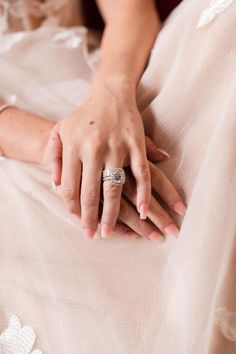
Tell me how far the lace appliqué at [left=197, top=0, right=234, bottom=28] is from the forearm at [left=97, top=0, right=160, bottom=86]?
151 millimetres

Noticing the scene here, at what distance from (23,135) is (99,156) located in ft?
0.62

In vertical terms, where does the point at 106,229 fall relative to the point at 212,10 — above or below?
below

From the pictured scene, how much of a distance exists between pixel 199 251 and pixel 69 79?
1.58ft

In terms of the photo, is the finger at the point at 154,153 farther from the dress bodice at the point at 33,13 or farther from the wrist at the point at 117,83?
the dress bodice at the point at 33,13

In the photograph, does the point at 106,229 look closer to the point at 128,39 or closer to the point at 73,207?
the point at 73,207

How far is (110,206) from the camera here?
0.59 metres

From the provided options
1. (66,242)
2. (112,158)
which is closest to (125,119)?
(112,158)

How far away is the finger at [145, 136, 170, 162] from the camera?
0.62 metres

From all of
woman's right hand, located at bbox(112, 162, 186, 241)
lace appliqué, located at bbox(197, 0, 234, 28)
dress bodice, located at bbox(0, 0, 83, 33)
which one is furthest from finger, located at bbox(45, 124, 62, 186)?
dress bodice, located at bbox(0, 0, 83, 33)

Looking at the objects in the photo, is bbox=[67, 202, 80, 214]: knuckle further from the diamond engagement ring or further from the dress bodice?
the dress bodice

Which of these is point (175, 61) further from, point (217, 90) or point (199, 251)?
point (199, 251)

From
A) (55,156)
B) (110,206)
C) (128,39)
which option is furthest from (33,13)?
(110,206)

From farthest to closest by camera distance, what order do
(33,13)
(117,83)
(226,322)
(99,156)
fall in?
(33,13)
(117,83)
(99,156)
(226,322)


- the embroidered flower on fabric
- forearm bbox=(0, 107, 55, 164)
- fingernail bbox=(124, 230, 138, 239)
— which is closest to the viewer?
the embroidered flower on fabric
